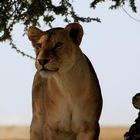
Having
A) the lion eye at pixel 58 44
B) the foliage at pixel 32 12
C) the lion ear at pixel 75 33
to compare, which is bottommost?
the lion eye at pixel 58 44

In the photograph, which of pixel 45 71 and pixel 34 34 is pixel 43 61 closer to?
pixel 45 71

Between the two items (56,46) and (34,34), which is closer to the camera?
(56,46)

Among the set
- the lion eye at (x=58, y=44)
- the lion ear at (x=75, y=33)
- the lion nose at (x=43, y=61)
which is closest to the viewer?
the lion nose at (x=43, y=61)

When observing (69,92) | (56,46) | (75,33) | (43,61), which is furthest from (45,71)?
(75,33)

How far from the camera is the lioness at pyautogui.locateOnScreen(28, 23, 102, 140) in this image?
619cm

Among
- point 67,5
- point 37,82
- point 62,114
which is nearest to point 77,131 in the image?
point 62,114

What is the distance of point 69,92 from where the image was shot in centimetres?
635

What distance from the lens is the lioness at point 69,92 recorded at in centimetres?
619

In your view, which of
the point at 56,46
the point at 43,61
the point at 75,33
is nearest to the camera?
the point at 43,61

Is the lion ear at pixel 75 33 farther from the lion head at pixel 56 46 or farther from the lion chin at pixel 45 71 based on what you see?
the lion chin at pixel 45 71

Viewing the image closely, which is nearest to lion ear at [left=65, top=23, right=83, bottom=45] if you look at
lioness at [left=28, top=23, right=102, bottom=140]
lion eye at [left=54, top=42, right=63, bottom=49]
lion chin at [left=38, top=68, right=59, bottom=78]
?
lioness at [left=28, top=23, right=102, bottom=140]

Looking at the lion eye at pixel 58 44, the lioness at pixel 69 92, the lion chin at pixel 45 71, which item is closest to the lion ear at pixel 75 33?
the lioness at pixel 69 92

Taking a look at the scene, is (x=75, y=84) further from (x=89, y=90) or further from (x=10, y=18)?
(x=10, y=18)

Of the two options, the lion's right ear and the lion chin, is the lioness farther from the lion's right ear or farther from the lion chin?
the lion chin
